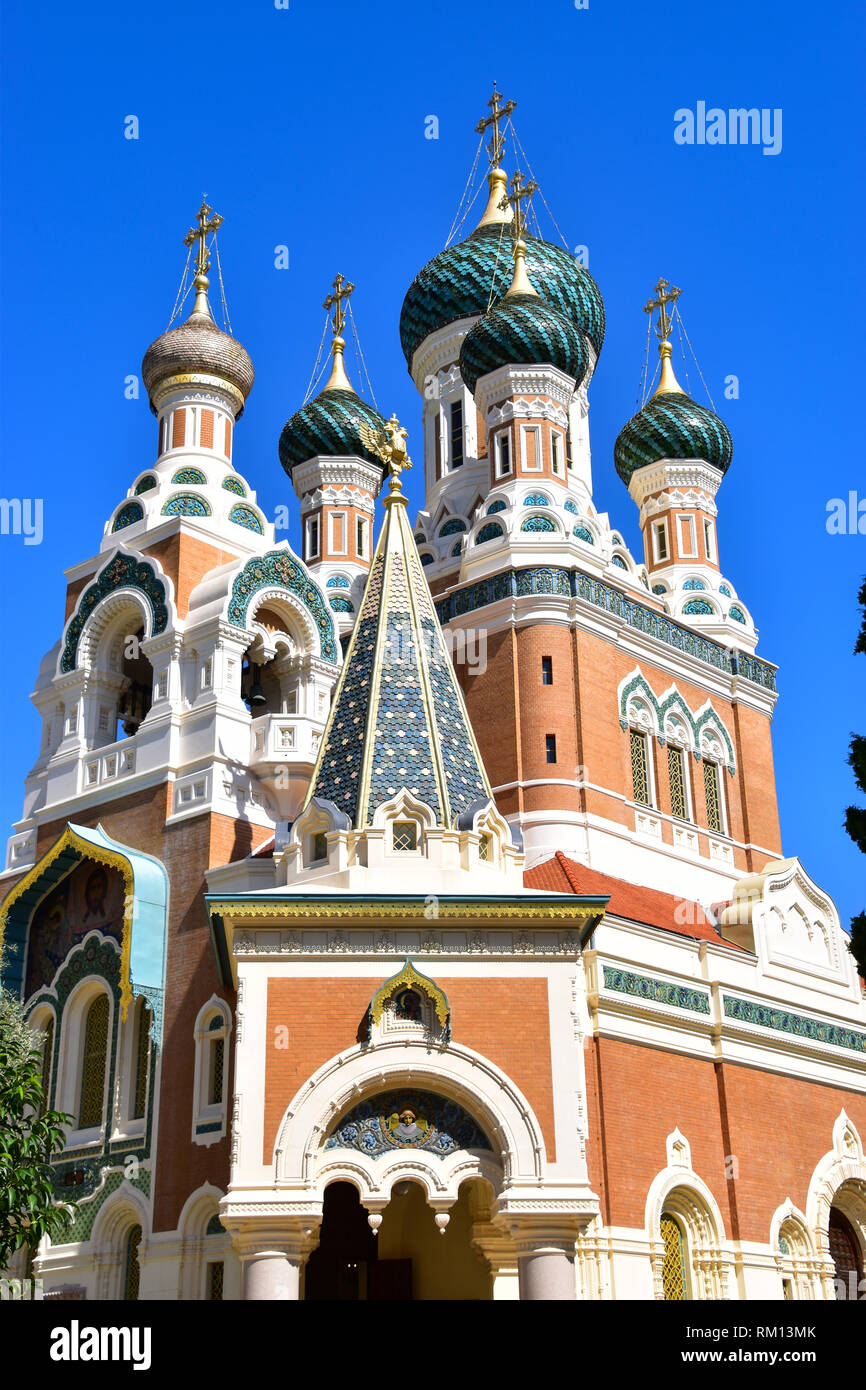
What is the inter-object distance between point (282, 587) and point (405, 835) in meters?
6.14

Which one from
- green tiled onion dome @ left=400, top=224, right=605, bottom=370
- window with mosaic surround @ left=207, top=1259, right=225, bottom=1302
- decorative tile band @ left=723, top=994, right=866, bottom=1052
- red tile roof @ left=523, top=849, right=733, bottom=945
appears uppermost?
green tiled onion dome @ left=400, top=224, right=605, bottom=370

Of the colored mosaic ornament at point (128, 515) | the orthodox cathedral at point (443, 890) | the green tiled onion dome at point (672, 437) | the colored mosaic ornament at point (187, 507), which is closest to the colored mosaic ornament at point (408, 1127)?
the orthodox cathedral at point (443, 890)

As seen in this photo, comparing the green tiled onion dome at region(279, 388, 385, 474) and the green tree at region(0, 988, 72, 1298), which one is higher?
the green tiled onion dome at region(279, 388, 385, 474)

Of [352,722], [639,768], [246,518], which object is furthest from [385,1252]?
[246,518]

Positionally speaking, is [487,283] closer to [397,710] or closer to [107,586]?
[107,586]

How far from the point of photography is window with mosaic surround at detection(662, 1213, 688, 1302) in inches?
621

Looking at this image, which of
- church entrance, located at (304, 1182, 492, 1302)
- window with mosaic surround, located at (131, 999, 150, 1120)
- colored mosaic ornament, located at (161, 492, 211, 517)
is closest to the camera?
church entrance, located at (304, 1182, 492, 1302)

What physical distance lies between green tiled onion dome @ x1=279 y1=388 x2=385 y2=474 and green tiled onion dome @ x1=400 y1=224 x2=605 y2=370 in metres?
1.33

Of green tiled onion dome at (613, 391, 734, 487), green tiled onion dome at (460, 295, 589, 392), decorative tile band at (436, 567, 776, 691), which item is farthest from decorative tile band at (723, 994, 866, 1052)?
green tiled onion dome at (613, 391, 734, 487)

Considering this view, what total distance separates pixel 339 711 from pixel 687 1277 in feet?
20.9

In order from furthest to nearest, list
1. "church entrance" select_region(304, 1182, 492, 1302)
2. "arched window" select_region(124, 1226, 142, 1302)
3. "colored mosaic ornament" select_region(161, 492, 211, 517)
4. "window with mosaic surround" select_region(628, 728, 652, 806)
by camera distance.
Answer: "window with mosaic surround" select_region(628, 728, 652, 806) → "colored mosaic ornament" select_region(161, 492, 211, 517) → "arched window" select_region(124, 1226, 142, 1302) → "church entrance" select_region(304, 1182, 492, 1302)

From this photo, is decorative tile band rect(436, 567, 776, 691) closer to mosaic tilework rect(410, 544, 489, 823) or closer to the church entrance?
mosaic tilework rect(410, 544, 489, 823)

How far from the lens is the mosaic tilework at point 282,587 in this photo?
61.4 feet
